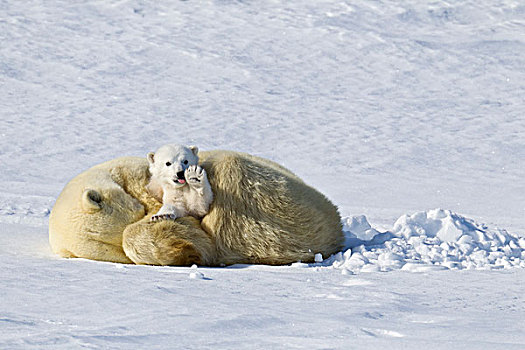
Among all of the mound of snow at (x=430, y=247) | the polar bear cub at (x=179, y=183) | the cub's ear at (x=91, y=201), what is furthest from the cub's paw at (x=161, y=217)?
the mound of snow at (x=430, y=247)

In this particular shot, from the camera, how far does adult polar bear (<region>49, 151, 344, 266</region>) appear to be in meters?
4.23

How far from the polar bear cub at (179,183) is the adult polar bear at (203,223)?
6 cm

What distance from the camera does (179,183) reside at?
431cm

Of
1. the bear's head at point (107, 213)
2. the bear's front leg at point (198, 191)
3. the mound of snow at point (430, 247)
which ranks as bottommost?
the mound of snow at point (430, 247)

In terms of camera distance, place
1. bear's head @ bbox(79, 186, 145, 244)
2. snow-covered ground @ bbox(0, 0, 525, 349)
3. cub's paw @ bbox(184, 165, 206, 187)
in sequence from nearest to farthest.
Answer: snow-covered ground @ bbox(0, 0, 525, 349) → cub's paw @ bbox(184, 165, 206, 187) → bear's head @ bbox(79, 186, 145, 244)

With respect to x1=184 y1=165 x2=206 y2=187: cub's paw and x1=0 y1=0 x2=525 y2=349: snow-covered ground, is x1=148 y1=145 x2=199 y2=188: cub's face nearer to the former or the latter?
x1=184 y1=165 x2=206 y2=187: cub's paw

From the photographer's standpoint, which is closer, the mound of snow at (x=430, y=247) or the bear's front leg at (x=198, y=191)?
the bear's front leg at (x=198, y=191)

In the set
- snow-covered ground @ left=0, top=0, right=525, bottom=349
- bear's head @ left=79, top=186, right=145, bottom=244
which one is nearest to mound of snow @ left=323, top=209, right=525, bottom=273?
snow-covered ground @ left=0, top=0, right=525, bottom=349

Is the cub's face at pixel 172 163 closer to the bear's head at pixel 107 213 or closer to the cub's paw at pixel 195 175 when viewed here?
the cub's paw at pixel 195 175

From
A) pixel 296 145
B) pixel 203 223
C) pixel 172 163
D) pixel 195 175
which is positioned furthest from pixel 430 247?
pixel 296 145

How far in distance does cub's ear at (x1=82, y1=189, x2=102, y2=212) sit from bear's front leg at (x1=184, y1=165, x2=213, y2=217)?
0.50 metres

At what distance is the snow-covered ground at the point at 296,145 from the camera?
9.23 ft

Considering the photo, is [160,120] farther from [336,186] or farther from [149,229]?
[149,229]

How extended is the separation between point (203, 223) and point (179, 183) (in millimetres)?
276
